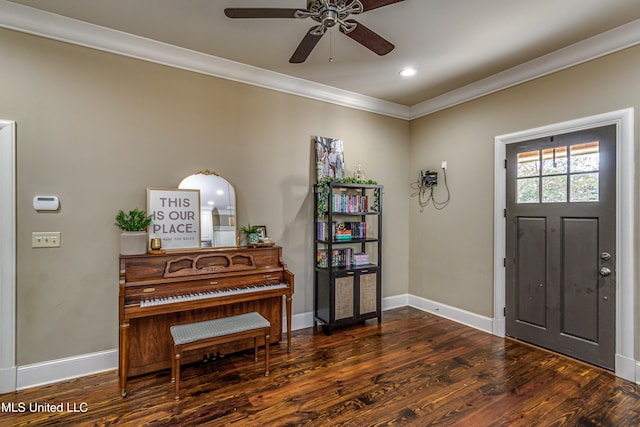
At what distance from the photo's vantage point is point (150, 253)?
2762 millimetres

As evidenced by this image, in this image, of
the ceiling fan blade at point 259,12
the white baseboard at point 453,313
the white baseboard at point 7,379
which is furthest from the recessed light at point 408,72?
the white baseboard at point 7,379

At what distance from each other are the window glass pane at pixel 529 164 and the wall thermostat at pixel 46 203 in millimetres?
4375

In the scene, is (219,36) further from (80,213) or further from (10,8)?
(80,213)

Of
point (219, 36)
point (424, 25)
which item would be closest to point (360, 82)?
point (424, 25)

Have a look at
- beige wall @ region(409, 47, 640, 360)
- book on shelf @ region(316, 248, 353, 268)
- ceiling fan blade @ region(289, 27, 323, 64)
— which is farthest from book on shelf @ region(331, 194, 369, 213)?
ceiling fan blade @ region(289, 27, 323, 64)

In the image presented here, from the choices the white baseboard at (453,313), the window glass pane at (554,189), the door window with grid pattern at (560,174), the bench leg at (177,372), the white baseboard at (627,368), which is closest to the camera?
the bench leg at (177,372)

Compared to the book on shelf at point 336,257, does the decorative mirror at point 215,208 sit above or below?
above

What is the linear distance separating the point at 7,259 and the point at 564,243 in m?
4.77

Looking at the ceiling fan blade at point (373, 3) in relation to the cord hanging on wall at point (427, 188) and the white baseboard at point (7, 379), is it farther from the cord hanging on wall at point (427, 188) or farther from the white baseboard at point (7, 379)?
the white baseboard at point (7, 379)

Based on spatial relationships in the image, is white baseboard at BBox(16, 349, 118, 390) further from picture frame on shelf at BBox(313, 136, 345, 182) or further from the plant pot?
picture frame on shelf at BBox(313, 136, 345, 182)

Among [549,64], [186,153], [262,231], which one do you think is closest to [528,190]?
[549,64]

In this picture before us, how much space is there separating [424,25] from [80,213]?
10.8 ft

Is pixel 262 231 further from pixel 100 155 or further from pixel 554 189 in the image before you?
pixel 554 189

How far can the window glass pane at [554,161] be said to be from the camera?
10.0ft
